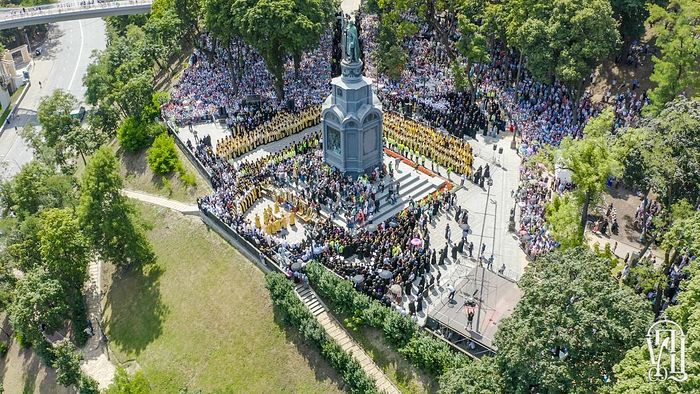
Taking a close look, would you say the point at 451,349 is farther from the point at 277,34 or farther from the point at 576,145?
the point at 277,34

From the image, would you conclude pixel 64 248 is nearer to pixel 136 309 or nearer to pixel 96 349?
pixel 136 309

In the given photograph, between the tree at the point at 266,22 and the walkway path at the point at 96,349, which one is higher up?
the tree at the point at 266,22

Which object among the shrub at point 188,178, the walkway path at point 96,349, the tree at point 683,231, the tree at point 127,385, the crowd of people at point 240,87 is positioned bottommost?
the walkway path at point 96,349

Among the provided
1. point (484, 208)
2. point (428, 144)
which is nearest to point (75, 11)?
point (428, 144)

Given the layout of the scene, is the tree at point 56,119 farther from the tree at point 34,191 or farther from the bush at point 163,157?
the bush at point 163,157

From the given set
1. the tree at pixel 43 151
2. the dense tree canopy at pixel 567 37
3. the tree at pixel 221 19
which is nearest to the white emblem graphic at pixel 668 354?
the dense tree canopy at pixel 567 37

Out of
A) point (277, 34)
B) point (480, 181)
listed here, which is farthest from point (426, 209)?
point (277, 34)

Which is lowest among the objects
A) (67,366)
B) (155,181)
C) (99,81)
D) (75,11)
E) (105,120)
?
(67,366)

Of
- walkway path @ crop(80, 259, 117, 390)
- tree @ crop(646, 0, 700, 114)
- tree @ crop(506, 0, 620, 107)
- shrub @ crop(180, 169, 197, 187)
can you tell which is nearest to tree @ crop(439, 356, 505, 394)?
walkway path @ crop(80, 259, 117, 390)
